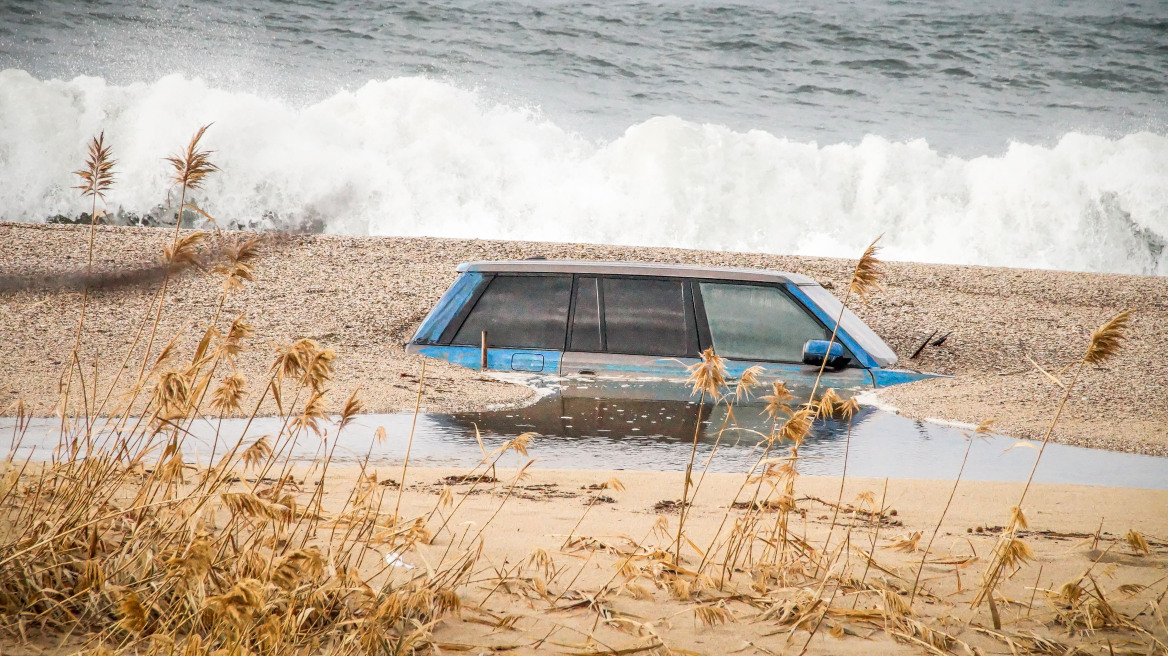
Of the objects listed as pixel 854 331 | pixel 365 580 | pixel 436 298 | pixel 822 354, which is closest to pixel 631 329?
pixel 822 354

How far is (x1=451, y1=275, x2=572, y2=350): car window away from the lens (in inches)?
225

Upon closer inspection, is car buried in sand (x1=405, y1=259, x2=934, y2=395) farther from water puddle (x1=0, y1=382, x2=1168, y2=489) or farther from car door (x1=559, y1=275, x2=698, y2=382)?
water puddle (x1=0, y1=382, x2=1168, y2=489)

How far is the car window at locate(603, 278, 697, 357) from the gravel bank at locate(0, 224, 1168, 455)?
777 millimetres

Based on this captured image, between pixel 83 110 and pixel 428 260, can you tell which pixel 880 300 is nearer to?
pixel 428 260

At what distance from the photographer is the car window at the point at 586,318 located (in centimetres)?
565

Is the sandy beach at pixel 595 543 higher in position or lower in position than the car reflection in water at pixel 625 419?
higher

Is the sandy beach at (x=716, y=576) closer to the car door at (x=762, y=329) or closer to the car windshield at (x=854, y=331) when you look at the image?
the car door at (x=762, y=329)

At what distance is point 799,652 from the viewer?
2250mm

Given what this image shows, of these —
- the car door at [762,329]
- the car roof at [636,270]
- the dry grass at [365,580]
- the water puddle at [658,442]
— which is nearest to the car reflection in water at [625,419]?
the water puddle at [658,442]

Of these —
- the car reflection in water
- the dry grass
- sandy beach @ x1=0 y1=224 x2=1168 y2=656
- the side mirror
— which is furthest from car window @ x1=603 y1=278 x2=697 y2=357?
the dry grass

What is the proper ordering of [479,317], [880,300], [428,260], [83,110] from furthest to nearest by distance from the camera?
[83,110], [428,260], [880,300], [479,317]

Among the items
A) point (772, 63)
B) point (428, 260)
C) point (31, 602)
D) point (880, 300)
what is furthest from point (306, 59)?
point (31, 602)

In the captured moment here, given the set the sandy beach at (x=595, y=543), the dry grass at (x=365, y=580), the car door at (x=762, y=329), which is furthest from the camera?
the car door at (x=762, y=329)

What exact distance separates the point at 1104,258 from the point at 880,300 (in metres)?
13.1
